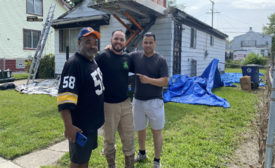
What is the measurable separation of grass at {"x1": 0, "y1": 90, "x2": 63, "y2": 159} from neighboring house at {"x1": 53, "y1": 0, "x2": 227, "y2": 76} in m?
5.08

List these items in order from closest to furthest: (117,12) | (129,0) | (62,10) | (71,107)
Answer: (71,107) → (129,0) → (117,12) → (62,10)

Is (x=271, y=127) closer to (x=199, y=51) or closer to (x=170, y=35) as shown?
(x=170, y=35)

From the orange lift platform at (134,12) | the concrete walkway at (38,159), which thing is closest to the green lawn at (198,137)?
the concrete walkway at (38,159)

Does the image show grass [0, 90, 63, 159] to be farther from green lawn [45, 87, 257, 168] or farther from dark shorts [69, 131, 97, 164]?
dark shorts [69, 131, 97, 164]

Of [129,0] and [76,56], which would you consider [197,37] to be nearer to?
[129,0]

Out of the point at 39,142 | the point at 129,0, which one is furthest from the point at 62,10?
the point at 39,142

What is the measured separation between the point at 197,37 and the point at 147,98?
10264 millimetres

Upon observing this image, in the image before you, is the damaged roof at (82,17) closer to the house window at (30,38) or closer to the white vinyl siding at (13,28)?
the white vinyl siding at (13,28)

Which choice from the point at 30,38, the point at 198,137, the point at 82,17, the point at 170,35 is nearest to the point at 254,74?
the point at 170,35

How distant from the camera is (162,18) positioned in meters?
9.24

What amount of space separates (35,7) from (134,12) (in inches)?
583

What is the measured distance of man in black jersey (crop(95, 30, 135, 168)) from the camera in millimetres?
2732

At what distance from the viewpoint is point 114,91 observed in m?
2.75

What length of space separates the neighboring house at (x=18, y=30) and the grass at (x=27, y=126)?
38.5ft
